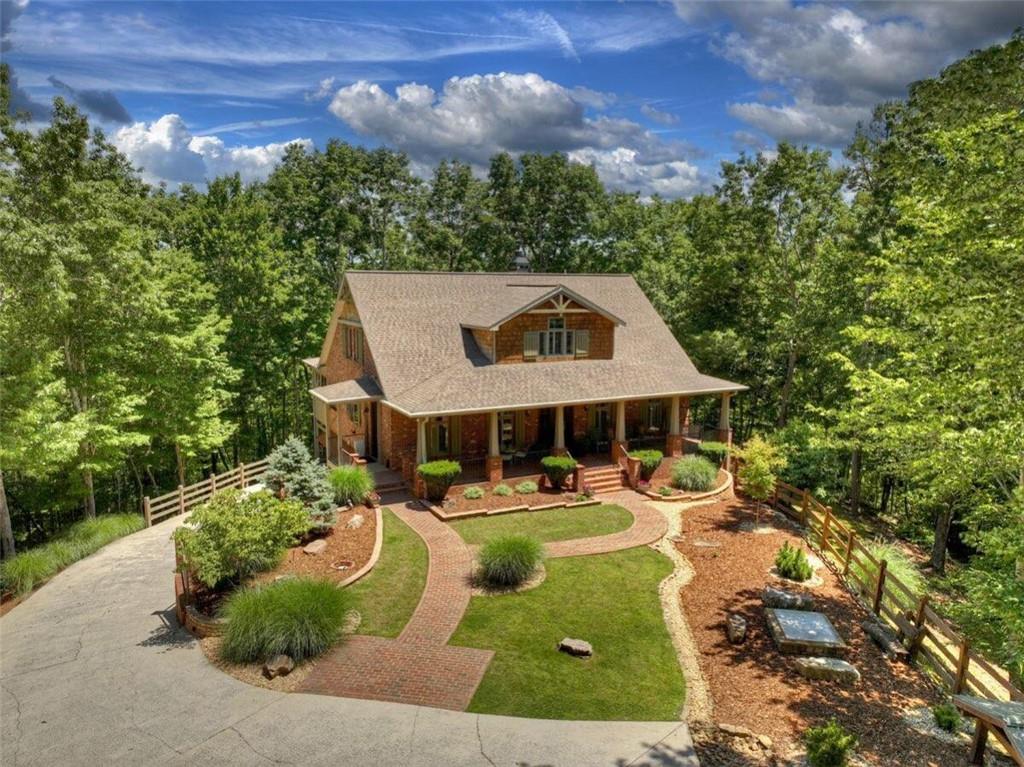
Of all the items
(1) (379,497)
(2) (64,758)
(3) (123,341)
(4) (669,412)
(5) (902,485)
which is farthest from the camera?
(5) (902,485)

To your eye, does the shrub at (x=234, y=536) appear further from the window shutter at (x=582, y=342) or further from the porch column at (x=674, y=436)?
the porch column at (x=674, y=436)

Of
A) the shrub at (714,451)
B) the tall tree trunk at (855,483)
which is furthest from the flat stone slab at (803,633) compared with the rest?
the tall tree trunk at (855,483)

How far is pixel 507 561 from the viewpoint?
14492 mm

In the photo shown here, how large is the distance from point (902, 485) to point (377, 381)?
26577mm

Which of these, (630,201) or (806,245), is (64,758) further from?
Result: (630,201)

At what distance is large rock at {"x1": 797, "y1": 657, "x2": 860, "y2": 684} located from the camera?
1120cm

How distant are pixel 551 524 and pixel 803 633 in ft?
26.3

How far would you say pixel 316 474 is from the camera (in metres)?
18.1

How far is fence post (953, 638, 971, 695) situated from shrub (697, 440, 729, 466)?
44.7 ft

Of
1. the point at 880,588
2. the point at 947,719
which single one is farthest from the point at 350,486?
the point at 947,719

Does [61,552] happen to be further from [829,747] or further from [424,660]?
[829,747]

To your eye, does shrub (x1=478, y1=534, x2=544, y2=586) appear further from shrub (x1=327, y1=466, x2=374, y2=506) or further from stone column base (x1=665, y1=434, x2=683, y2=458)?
stone column base (x1=665, y1=434, x2=683, y2=458)

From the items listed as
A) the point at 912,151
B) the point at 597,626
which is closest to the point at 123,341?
the point at 597,626

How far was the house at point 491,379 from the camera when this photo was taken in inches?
858
